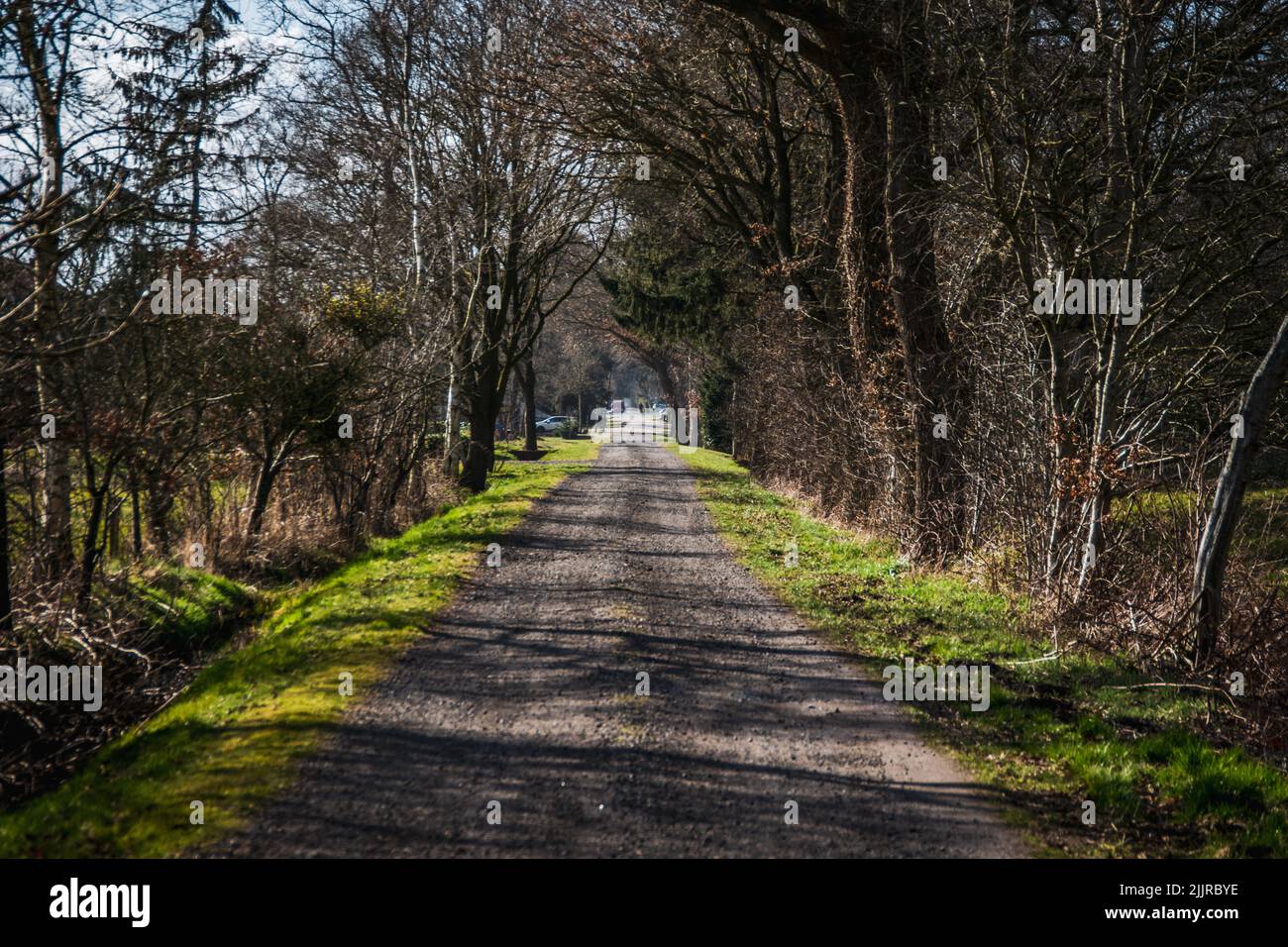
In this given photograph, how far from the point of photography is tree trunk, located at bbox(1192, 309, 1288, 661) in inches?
283

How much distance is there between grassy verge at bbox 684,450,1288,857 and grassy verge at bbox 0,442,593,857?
4.04m

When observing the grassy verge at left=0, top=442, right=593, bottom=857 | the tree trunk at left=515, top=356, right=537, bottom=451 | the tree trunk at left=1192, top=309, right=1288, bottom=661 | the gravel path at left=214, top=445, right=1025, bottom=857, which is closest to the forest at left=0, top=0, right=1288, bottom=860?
the tree trunk at left=1192, top=309, right=1288, bottom=661

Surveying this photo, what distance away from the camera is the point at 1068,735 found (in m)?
6.15

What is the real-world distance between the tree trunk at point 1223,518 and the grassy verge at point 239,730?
254 inches

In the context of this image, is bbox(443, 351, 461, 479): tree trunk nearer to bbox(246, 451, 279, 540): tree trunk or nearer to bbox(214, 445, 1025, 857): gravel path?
bbox(246, 451, 279, 540): tree trunk

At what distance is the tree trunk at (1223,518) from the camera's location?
7.18m

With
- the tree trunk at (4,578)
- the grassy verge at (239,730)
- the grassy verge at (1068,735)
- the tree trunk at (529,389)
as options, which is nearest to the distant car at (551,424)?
the tree trunk at (529,389)

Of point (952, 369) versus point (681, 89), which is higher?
point (681, 89)

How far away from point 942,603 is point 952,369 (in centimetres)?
390

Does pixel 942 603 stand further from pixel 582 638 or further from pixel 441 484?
pixel 441 484

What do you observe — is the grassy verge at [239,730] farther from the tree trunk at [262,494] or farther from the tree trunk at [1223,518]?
the tree trunk at [1223,518]

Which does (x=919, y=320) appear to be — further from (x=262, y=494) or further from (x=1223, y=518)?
(x=262, y=494)

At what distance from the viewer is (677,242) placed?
26312mm
